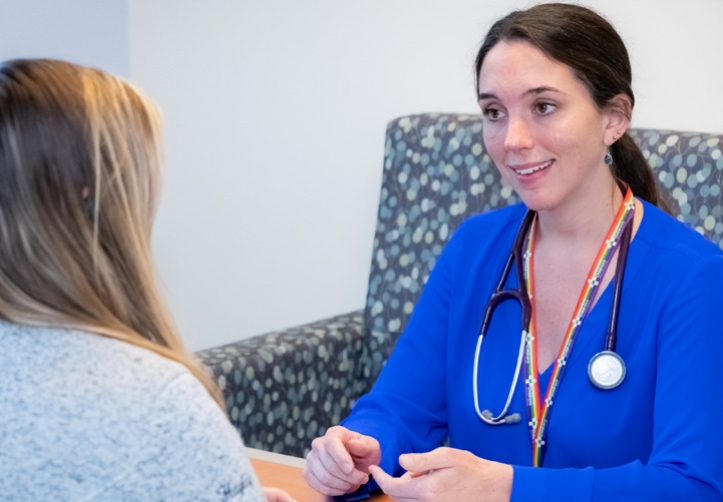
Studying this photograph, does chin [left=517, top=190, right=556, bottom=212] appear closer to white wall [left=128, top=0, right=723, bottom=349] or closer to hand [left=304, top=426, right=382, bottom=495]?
hand [left=304, top=426, right=382, bottom=495]

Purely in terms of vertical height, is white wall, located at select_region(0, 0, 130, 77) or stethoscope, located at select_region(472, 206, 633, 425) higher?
white wall, located at select_region(0, 0, 130, 77)

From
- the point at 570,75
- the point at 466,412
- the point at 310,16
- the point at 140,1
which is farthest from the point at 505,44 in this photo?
the point at 140,1

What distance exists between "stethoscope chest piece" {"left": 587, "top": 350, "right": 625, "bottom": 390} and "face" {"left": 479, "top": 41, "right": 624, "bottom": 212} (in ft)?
0.89

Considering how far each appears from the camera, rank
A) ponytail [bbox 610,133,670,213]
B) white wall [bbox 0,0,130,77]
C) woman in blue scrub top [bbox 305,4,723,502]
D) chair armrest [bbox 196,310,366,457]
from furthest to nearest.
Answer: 1. white wall [bbox 0,0,130,77]
2. chair armrest [bbox 196,310,366,457]
3. ponytail [bbox 610,133,670,213]
4. woman in blue scrub top [bbox 305,4,723,502]

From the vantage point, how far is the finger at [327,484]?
144 cm

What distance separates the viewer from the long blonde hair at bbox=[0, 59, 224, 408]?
3.08 feet

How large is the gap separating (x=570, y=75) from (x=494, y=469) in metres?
0.66

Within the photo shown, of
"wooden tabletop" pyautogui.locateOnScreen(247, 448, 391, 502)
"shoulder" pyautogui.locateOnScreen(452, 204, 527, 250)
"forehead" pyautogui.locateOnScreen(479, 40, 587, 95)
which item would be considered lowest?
"wooden tabletop" pyautogui.locateOnScreen(247, 448, 391, 502)

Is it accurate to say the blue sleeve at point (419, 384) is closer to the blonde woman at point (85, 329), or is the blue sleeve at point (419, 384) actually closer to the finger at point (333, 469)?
the finger at point (333, 469)

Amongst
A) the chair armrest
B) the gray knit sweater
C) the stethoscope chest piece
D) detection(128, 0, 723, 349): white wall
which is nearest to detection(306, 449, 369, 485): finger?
the stethoscope chest piece

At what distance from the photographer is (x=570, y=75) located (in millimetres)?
1637

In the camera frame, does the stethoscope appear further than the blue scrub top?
Yes

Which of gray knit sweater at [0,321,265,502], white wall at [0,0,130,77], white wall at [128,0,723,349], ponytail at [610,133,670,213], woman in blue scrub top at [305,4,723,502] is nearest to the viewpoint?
gray knit sweater at [0,321,265,502]

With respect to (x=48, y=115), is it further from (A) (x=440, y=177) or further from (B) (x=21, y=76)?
(A) (x=440, y=177)
